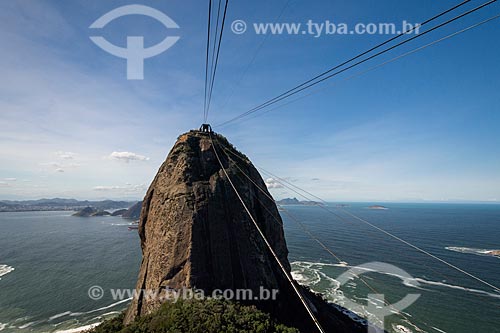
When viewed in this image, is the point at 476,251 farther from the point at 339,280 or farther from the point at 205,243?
the point at 205,243

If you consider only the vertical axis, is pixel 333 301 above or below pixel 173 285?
below

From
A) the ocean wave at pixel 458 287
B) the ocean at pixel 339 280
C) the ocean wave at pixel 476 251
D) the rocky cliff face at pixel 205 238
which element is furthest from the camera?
the ocean wave at pixel 476 251

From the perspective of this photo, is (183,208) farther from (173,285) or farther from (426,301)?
(426,301)

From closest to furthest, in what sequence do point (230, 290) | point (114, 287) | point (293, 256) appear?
point (230, 290)
point (114, 287)
point (293, 256)

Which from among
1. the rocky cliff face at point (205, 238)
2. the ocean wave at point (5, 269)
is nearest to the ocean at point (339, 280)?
the ocean wave at point (5, 269)

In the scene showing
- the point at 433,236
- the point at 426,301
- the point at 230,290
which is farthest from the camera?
the point at 433,236

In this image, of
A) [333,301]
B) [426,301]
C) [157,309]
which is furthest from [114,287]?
[426,301]

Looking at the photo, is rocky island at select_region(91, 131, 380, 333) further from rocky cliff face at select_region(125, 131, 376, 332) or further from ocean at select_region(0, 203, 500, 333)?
ocean at select_region(0, 203, 500, 333)

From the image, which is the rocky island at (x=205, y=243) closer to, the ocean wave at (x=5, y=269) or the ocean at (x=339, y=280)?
the ocean at (x=339, y=280)

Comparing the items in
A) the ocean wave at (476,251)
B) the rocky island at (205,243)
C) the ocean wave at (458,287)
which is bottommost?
the ocean wave at (458,287)
